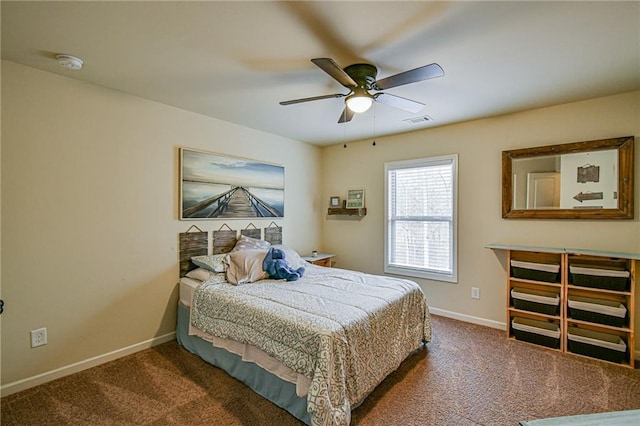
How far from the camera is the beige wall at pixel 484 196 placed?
9.09ft

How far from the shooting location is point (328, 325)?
186 centimetres

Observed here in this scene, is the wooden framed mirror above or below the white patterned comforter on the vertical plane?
above

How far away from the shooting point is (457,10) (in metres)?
1.59

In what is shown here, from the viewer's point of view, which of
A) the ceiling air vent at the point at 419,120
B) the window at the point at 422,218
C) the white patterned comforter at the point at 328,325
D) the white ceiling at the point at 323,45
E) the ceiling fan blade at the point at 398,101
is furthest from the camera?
the window at the point at 422,218

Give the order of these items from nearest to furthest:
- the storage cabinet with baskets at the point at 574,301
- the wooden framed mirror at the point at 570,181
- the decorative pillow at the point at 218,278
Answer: the storage cabinet with baskets at the point at 574,301, the wooden framed mirror at the point at 570,181, the decorative pillow at the point at 218,278

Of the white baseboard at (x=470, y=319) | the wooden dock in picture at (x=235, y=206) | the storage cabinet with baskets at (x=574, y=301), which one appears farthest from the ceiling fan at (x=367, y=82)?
the white baseboard at (x=470, y=319)

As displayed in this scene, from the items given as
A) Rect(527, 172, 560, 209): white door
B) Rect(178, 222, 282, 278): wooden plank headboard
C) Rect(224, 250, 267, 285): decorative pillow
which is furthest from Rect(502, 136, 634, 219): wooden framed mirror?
Rect(178, 222, 282, 278): wooden plank headboard

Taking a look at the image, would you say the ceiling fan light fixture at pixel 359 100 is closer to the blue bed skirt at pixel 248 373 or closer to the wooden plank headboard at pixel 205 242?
the blue bed skirt at pixel 248 373

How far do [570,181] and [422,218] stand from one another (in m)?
1.56

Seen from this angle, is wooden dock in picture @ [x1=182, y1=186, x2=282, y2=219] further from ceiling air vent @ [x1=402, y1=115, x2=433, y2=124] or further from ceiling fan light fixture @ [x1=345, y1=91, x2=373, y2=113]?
ceiling air vent @ [x1=402, y1=115, x2=433, y2=124]

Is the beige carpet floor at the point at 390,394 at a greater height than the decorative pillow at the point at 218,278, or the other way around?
the decorative pillow at the point at 218,278

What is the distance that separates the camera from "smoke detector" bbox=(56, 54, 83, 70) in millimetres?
2045

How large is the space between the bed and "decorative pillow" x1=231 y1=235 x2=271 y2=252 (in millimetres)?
306

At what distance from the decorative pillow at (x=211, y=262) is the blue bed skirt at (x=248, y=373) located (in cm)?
45
